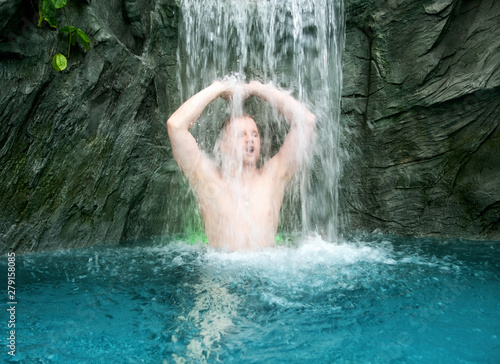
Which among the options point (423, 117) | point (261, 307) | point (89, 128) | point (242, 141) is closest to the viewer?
point (261, 307)

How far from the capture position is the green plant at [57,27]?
3.40 m

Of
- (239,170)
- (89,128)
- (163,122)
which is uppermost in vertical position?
(163,122)

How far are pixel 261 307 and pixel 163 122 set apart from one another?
2653 mm

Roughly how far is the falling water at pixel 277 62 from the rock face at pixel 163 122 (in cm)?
14

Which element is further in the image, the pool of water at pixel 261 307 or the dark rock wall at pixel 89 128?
the dark rock wall at pixel 89 128

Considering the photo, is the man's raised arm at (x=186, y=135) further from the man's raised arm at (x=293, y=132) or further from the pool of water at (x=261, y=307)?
the pool of water at (x=261, y=307)

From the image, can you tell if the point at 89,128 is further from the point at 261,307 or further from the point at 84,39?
the point at 261,307

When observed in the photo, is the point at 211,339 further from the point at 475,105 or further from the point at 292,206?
the point at 475,105

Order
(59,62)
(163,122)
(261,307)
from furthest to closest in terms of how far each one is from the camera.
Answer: (163,122) → (59,62) → (261,307)

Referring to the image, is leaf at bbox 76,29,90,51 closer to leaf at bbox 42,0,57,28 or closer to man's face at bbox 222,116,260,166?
leaf at bbox 42,0,57,28

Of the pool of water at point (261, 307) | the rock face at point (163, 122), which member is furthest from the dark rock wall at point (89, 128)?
the pool of water at point (261, 307)

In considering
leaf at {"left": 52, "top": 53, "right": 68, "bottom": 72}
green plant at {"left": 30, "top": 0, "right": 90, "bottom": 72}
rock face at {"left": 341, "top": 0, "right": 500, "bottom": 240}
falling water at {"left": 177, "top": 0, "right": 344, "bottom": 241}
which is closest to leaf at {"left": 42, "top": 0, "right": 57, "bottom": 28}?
green plant at {"left": 30, "top": 0, "right": 90, "bottom": 72}

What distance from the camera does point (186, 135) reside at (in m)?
3.19

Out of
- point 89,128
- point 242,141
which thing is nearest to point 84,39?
point 89,128
